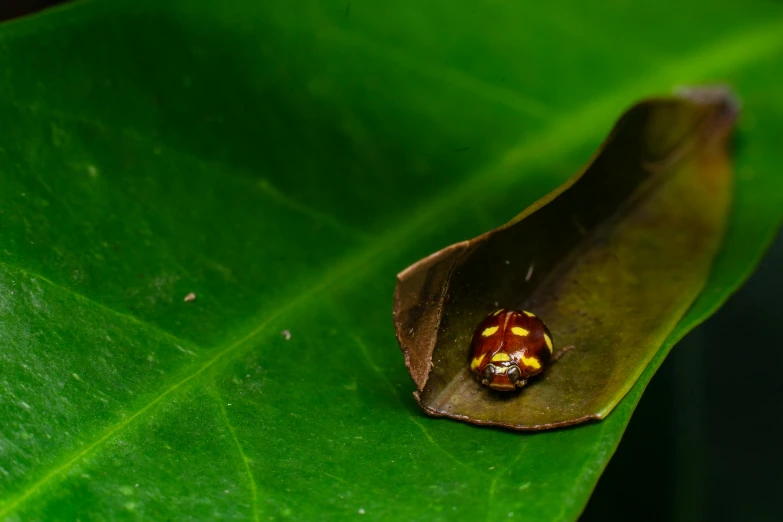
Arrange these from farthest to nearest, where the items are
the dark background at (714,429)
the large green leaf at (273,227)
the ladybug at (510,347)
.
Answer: the dark background at (714,429) < the ladybug at (510,347) < the large green leaf at (273,227)

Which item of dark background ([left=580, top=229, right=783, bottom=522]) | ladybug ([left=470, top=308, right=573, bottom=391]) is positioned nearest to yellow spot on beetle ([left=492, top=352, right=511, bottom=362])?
ladybug ([left=470, top=308, right=573, bottom=391])

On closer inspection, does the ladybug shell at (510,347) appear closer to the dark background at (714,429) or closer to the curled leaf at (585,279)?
the curled leaf at (585,279)

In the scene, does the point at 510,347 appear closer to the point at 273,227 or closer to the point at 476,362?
the point at 476,362

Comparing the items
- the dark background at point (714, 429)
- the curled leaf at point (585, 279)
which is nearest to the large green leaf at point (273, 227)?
the curled leaf at point (585, 279)

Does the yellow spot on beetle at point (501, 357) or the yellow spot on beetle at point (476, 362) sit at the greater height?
the yellow spot on beetle at point (476, 362)

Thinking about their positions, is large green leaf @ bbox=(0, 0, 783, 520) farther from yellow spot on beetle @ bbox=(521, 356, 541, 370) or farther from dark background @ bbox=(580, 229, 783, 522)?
dark background @ bbox=(580, 229, 783, 522)

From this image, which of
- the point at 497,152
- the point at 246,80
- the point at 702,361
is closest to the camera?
the point at 246,80

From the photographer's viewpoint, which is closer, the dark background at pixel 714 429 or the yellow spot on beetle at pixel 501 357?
the yellow spot on beetle at pixel 501 357

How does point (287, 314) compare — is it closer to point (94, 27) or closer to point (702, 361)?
point (94, 27)

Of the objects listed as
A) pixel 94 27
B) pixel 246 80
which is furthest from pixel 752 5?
pixel 94 27
